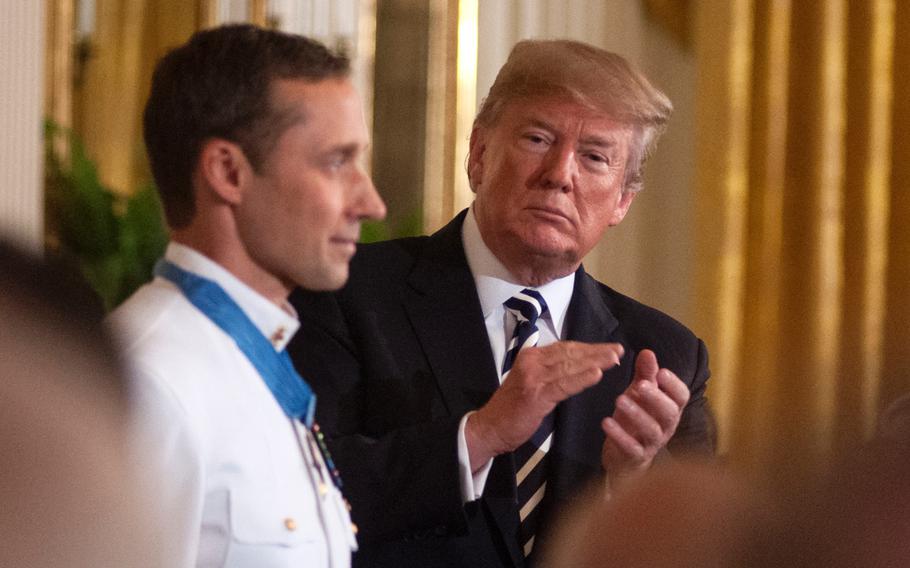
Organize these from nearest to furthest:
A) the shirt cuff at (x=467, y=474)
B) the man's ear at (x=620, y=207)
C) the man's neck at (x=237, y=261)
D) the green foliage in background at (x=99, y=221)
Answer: the man's neck at (x=237, y=261) < the shirt cuff at (x=467, y=474) < the man's ear at (x=620, y=207) < the green foliage in background at (x=99, y=221)

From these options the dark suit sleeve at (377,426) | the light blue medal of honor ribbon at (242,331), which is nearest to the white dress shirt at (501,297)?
the dark suit sleeve at (377,426)

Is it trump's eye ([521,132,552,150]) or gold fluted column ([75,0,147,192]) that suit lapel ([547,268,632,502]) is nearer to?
trump's eye ([521,132,552,150])

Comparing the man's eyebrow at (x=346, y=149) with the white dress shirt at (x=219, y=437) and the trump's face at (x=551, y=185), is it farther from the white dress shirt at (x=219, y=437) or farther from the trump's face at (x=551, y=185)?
the trump's face at (x=551, y=185)

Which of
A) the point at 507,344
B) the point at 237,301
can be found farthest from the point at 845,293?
the point at 237,301

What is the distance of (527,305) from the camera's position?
5.02ft

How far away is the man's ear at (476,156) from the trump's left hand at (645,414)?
1.61 ft

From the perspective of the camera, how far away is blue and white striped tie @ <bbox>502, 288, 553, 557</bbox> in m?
1.46

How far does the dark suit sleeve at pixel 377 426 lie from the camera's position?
129 centimetres

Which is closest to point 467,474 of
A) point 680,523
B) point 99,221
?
point 680,523

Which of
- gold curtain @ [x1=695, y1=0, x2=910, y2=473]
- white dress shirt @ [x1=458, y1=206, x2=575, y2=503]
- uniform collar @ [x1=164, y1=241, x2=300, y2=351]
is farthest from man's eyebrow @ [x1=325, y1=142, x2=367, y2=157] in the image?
gold curtain @ [x1=695, y1=0, x2=910, y2=473]

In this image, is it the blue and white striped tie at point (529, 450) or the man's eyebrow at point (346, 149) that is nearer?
the man's eyebrow at point (346, 149)

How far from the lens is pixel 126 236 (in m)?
3.12

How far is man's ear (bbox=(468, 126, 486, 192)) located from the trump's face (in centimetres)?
7

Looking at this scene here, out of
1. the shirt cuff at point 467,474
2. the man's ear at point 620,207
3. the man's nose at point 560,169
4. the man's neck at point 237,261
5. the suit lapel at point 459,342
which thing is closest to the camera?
the man's neck at point 237,261
